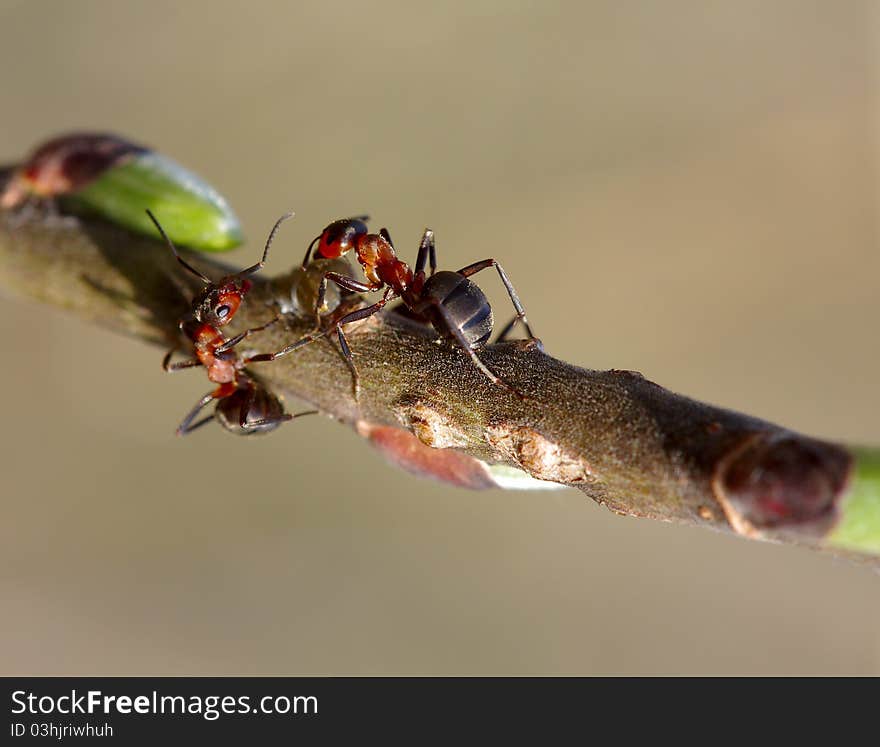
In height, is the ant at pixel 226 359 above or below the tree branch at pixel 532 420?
above

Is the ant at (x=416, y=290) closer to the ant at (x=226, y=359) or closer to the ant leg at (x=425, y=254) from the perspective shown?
the ant leg at (x=425, y=254)

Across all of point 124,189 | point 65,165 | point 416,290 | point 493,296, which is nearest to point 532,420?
point 416,290

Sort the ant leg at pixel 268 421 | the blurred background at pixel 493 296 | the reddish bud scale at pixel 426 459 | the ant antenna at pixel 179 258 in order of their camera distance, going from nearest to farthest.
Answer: the reddish bud scale at pixel 426 459 → the ant antenna at pixel 179 258 → the ant leg at pixel 268 421 → the blurred background at pixel 493 296

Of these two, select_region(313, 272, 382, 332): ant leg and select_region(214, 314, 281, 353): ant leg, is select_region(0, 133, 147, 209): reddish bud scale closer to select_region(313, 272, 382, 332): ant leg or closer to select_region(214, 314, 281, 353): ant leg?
select_region(214, 314, 281, 353): ant leg

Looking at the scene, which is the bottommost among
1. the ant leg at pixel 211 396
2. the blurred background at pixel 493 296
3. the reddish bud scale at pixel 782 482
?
the reddish bud scale at pixel 782 482

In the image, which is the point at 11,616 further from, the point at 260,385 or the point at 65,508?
the point at 260,385

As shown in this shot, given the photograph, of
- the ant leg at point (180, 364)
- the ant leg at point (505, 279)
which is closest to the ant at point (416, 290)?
the ant leg at point (505, 279)

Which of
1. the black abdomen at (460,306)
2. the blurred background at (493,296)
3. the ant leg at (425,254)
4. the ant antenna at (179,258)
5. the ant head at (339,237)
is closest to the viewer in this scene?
the black abdomen at (460,306)
